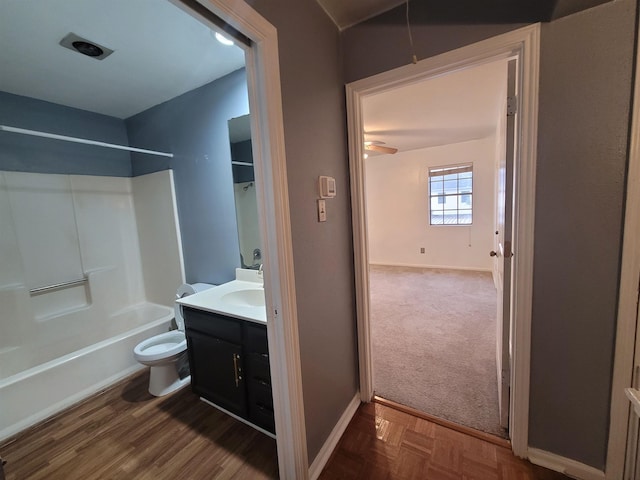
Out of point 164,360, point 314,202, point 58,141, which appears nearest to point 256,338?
point 314,202

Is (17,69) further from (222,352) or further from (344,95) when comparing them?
(222,352)

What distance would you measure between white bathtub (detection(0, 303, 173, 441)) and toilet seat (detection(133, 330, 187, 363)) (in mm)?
325

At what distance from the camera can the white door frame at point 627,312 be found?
0.98 meters

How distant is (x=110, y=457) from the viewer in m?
1.46

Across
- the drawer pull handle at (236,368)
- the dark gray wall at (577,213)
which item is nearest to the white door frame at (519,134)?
the dark gray wall at (577,213)

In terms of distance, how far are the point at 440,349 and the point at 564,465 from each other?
1.10 meters

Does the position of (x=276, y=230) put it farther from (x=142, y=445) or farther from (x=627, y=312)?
(x=142, y=445)

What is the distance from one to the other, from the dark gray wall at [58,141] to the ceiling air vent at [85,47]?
1024mm

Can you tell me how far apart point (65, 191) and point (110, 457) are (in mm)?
2230

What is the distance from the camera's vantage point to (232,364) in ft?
5.09

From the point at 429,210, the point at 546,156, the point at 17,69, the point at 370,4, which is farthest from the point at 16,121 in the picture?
the point at 429,210

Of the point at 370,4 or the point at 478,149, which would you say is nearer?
the point at 370,4

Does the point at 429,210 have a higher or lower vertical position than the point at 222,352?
higher

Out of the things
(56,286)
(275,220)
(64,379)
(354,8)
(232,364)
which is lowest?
(64,379)
